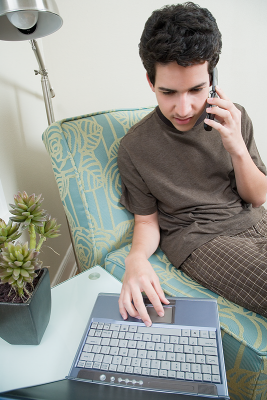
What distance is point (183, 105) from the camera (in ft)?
2.57

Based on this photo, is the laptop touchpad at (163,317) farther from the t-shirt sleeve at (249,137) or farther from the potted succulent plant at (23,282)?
the t-shirt sleeve at (249,137)

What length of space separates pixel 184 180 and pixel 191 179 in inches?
1.0

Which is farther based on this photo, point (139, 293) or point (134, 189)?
point (134, 189)

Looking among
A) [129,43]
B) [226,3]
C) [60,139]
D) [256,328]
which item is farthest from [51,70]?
[256,328]

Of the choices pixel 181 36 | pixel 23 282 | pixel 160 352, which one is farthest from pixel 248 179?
pixel 23 282

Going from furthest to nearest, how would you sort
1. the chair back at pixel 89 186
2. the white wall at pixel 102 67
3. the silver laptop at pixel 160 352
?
1. the white wall at pixel 102 67
2. the chair back at pixel 89 186
3. the silver laptop at pixel 160 352

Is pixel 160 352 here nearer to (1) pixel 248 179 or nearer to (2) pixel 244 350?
(2) pixel 244 350

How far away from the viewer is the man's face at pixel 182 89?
29.7 inches

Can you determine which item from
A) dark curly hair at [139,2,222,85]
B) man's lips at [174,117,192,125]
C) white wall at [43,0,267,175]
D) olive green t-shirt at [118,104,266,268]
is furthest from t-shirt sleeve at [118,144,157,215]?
white wall at [43,0,267,175]

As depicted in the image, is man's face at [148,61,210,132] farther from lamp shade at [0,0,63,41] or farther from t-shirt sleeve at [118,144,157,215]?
lamp shade at [0,0,63,41]

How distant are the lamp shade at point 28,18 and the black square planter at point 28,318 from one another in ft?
2.12

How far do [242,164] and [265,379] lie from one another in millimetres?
577

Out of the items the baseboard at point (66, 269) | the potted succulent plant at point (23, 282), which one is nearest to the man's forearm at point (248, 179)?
the potted succulent plant at point (23, 282)

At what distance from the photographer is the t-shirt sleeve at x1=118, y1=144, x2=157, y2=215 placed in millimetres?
1001
